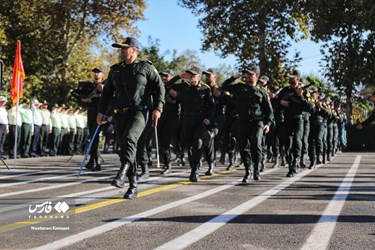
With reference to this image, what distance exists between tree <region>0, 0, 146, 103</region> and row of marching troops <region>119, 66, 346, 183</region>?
2112 centimetres

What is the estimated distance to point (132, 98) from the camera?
30.0 feet

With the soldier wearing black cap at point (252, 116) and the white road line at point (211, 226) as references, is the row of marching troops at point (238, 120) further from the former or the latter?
the white road line at point (211, 226)

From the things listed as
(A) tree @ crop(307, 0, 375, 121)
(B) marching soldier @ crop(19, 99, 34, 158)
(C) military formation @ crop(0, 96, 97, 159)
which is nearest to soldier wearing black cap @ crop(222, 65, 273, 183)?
(C) military formation @ crop(0, 96, 97, 159)

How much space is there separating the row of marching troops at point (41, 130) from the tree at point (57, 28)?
12.4 m

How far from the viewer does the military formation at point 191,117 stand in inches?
363

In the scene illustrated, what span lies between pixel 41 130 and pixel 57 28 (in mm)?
17196

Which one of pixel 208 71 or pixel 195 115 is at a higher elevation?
pixel 208 71

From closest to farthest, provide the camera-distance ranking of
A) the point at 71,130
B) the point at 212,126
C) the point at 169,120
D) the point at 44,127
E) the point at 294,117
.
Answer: the point at 212,126, the point at 294,117, the point at 169,120, the point at 44,127, the point at 71,130

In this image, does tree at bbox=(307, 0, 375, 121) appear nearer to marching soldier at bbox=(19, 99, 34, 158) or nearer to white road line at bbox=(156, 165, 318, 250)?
marching soldier at bbox=(19, 99, 34, 158)

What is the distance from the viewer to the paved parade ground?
591cm

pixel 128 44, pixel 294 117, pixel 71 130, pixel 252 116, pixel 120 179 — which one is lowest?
pixel 120 179

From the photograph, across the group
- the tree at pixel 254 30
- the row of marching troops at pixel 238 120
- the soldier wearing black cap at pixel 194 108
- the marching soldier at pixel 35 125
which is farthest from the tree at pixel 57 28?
the soldier wearing black cap at pixel 194 108

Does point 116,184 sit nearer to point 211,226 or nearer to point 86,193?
point 86,193

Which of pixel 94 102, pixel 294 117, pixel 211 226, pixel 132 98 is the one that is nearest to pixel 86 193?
pixel 132 98
